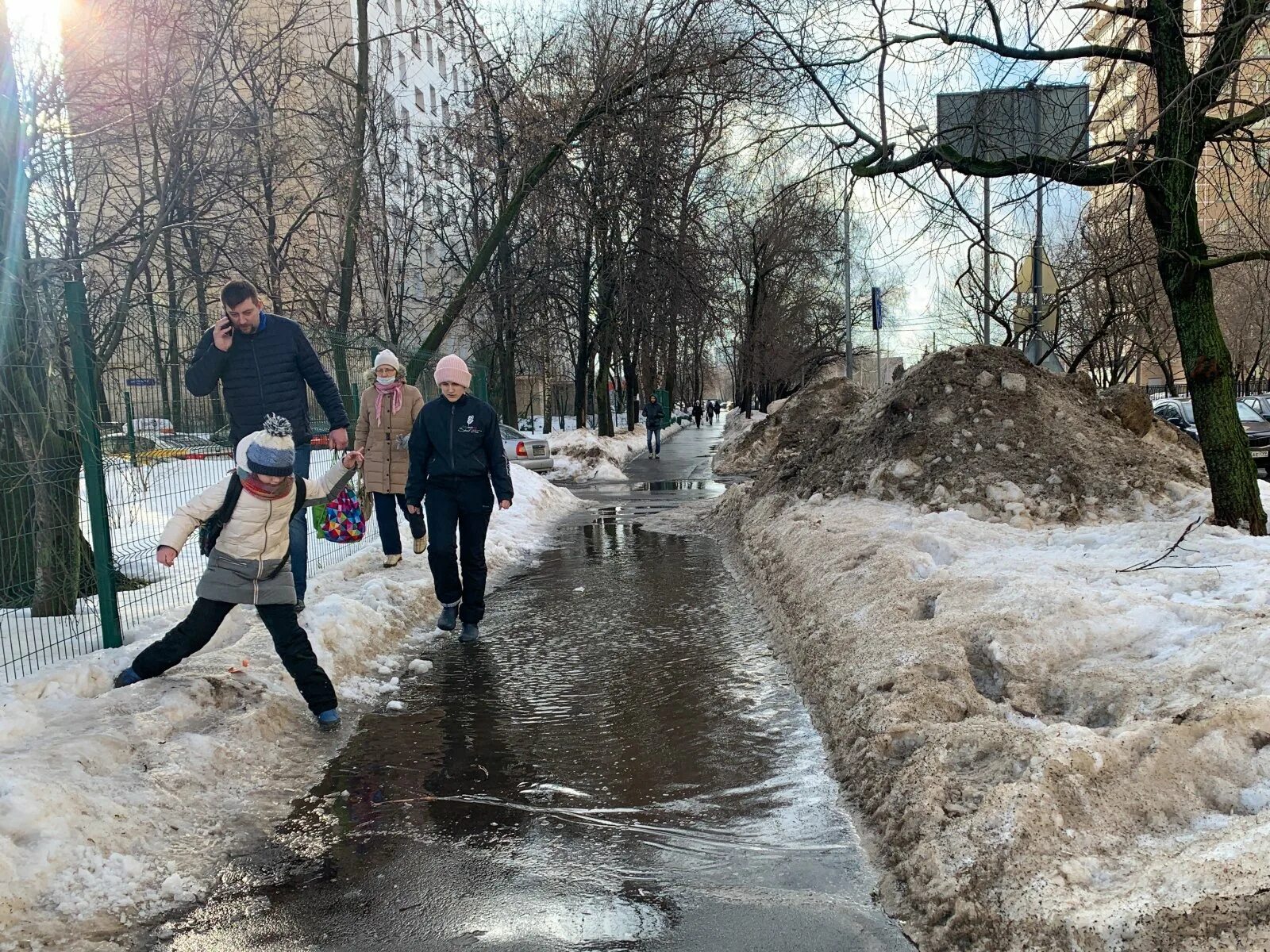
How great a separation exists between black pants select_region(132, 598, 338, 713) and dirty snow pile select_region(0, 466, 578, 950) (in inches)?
5.2

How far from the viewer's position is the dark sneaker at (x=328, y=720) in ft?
17.0

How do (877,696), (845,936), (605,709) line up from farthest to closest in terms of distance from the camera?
(605,709)
(877,696)
(845,936)

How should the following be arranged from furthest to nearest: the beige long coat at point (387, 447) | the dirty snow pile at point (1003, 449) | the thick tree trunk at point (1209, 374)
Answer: the dirty snow pile at point (1003, 449), the beige long coat at point (387, 447), the thick tree trunk at point (1209, 374)

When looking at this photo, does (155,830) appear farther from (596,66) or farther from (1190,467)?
(596,66)

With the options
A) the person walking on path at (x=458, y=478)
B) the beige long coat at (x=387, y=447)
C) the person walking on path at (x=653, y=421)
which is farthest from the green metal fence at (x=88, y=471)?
the person walking on path at (x=653, y=421)

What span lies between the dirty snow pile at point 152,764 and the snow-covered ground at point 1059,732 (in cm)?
261

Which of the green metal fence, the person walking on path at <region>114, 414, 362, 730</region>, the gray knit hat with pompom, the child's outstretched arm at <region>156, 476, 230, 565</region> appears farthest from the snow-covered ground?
the green metal fence

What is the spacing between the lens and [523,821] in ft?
13.3

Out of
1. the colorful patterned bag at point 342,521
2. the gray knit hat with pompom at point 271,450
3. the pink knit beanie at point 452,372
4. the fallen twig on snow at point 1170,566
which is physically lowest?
the fallen twig on snow at point 1170,566

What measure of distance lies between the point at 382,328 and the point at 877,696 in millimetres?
26756

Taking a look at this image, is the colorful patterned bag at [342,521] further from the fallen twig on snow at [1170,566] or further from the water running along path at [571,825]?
the fallen twig on snow at [1170,566]

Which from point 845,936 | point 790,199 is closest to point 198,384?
point 845,936

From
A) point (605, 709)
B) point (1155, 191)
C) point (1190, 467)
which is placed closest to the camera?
point (605, 709)

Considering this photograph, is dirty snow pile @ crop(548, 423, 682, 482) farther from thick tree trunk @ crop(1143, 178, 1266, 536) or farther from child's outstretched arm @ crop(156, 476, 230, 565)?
child's outstretched arm @ crop(156, 476, 230, 565)
